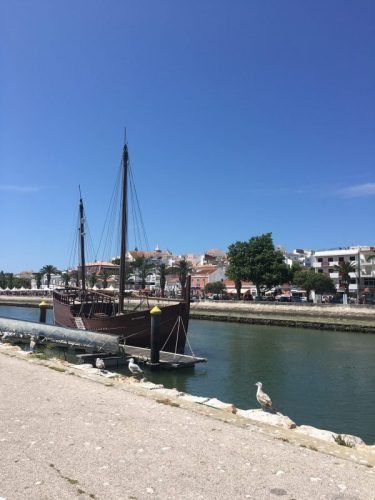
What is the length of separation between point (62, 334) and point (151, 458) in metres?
22.3

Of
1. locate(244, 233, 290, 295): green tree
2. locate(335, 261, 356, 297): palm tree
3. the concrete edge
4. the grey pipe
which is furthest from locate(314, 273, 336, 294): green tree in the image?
the concrete edge

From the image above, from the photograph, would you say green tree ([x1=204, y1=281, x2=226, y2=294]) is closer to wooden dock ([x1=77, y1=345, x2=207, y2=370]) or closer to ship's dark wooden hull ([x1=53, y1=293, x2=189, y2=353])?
ship's dark wooden hull ([x1=53, y1=293, x2=189, y2=353])

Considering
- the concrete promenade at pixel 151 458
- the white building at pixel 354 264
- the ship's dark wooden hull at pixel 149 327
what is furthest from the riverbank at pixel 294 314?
the concrete promenade at pixel 151 458

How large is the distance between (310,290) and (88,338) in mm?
63199

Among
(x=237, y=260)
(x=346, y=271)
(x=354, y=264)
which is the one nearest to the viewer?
(x=237, y=260)

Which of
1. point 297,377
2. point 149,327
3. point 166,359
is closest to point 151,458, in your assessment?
point 297,377

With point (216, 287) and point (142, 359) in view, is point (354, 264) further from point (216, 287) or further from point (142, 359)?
point (142, 359)

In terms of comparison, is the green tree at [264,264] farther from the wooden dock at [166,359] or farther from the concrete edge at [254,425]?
the concrete edge at [254,425]

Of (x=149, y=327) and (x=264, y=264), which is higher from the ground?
Answer: (x=264, y=264)

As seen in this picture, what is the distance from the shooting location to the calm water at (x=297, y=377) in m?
16.0

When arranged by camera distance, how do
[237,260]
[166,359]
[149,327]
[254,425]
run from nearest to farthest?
1. [254,425]
2. [166,359]
3. [149,327]
4. [237,260]

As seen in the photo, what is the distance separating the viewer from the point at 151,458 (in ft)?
22.4

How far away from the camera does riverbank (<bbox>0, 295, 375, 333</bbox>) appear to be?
47531mm

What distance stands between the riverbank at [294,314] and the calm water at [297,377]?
8.56m
